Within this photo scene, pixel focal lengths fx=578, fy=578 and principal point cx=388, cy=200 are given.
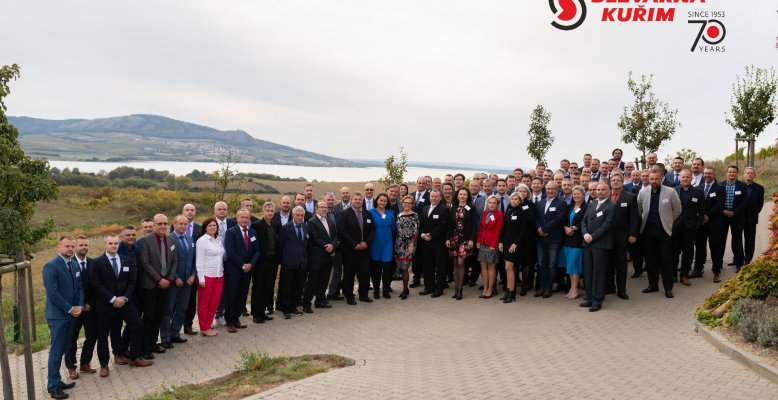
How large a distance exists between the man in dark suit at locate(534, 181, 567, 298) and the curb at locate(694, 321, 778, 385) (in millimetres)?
2730

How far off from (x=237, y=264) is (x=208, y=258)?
0.59m

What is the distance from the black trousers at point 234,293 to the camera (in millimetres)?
9633

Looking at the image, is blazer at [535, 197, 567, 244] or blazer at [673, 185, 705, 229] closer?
blazer at [535, 197, 567, 244]

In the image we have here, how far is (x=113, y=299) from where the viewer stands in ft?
25.0

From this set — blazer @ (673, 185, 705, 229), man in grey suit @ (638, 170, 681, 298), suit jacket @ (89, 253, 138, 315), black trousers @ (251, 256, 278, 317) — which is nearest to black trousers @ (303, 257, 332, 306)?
black trousers @ (251, 256, 278, 317)

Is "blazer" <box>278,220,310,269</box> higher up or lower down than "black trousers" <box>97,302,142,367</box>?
higher up

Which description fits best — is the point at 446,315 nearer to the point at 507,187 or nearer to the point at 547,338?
the point at 547,338

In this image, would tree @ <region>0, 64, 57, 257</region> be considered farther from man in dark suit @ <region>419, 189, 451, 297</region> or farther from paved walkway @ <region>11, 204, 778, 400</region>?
man in dark suit @ <region>419, 189, 451, 297</region>

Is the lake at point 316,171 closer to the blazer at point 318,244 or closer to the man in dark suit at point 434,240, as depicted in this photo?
the man in dark suit at point 434,240

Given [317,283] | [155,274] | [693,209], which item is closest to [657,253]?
[693,209]

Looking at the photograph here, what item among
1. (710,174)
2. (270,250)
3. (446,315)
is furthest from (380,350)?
(710,174)

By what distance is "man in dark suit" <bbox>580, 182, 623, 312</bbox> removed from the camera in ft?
31.8

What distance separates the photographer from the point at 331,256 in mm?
11000

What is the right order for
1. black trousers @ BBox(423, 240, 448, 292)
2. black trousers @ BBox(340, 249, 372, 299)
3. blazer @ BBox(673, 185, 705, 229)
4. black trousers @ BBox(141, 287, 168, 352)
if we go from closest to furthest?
black trousers @ BBox(141, 287, 168, 352) → blazer @ BBox(673, 185, 705, 229) → black trousers @ BBox(340, 249, 372, 299) → black trousers @ BBox(423, 240, 448, 292)
